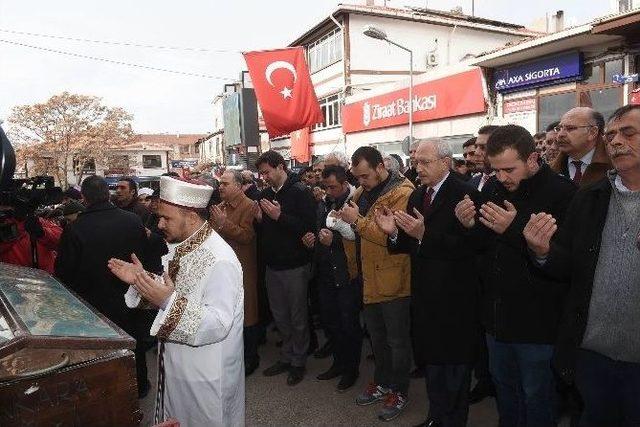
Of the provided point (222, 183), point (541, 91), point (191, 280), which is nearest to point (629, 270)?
point (191, 280)

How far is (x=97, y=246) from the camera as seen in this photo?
3.85 metres

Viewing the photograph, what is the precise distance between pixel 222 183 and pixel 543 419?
3.23 m

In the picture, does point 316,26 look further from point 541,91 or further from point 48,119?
point 48,119

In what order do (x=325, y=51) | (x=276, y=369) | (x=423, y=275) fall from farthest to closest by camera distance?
(x=325, y=51), (x=276, y=369), (x=423, y=275)

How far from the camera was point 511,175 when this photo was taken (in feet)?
8.53

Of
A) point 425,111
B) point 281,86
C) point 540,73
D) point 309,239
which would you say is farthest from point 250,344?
point 425,111

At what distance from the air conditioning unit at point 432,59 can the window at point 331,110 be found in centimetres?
427

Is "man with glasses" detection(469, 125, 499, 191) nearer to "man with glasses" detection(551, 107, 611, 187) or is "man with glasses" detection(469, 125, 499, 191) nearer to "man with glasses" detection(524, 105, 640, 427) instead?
"man with glasses" detection(551, 107, 611, 187)

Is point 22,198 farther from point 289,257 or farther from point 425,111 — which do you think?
point 425,111

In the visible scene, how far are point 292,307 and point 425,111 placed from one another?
12388 millimetres

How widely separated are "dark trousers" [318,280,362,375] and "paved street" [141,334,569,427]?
22 cm

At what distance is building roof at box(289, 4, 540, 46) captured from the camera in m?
20.0

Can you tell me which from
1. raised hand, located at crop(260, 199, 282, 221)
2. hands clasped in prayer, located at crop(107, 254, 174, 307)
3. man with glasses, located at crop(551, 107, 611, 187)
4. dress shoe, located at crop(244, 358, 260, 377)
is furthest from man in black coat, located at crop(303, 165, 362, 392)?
hands clasped in prayer, located at crop(107, 254, 174, 307)

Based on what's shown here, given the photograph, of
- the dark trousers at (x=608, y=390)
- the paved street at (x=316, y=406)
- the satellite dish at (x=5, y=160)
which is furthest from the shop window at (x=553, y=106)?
the satellite dish at (x=5, y=160)
